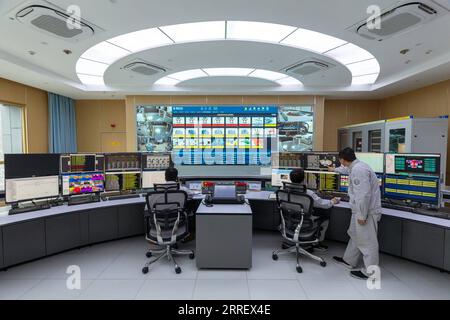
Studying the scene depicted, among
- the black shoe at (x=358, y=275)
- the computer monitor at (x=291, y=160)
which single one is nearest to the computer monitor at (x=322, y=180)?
the computer monitor at (x=291, y=160)

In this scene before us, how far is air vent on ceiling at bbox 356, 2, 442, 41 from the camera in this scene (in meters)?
2.22

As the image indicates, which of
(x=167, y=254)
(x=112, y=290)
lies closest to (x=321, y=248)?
(x=167, y=254)

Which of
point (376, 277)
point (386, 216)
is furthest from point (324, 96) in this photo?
point (376, 277)

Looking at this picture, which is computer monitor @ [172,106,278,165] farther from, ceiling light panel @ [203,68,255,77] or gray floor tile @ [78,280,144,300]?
gray floor tile @ [78,280,144,300]

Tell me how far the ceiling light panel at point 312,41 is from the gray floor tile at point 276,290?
9.94 feet

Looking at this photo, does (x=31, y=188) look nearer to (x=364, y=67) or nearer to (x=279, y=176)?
(x=279, y=176)

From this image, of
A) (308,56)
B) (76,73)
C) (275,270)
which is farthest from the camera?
(76,73)

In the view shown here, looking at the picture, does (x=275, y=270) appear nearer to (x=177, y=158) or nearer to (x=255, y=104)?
(x=177, y=158)

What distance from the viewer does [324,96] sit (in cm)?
560

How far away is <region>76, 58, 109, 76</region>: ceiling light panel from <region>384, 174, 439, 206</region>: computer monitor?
480 centimetres

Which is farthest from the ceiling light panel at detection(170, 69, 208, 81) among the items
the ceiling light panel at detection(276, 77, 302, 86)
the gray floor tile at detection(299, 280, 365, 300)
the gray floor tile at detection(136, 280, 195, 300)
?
the gray floor tile at detection(299, 280, 365, 300)

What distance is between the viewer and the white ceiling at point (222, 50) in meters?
2.30

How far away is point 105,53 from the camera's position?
12.0ft
